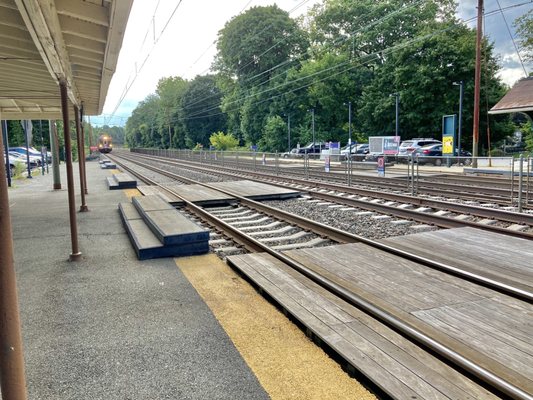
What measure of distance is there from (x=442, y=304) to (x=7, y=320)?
370cm

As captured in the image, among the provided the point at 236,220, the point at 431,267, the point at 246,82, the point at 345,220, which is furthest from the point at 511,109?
the point at 246,82

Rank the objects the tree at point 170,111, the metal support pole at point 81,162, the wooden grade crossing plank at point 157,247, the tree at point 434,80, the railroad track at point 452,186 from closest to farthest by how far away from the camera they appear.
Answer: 1. the wooden grade crossing plank at point 157,247
2. the metal support pole at point 81,162
3. the railroad track at point 452,186
4. the tree at point 434,80
5. the tree at point 170,111

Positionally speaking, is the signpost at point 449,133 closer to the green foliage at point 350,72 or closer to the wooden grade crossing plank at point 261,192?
the green foliage at point 350,72

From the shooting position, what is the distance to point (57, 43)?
5.66 meters

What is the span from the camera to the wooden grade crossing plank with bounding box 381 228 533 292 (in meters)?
5.27

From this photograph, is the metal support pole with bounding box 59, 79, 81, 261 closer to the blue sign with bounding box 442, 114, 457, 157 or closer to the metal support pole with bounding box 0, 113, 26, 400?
the metal support pole with bounding box 0, 113, 26, 400

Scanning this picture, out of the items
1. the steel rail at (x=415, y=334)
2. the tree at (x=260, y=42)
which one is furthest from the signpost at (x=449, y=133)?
the tree at (x=260, y=42)

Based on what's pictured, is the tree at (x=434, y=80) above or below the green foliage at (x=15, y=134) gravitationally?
above

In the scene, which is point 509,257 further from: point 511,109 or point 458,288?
point 511,109

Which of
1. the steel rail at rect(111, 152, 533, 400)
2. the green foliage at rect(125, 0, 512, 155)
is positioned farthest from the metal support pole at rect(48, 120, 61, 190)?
the green foliage at rect(125, 0, 512, 155)

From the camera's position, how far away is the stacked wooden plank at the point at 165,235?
6.46 meters

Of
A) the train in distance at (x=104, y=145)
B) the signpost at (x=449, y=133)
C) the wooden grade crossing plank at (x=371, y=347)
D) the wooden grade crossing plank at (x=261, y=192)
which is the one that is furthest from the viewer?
the train in distance at (x=104, y=145)

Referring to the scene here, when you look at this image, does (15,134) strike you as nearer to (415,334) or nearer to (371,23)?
(371,23)

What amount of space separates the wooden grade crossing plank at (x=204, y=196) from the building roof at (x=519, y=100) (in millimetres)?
17852
